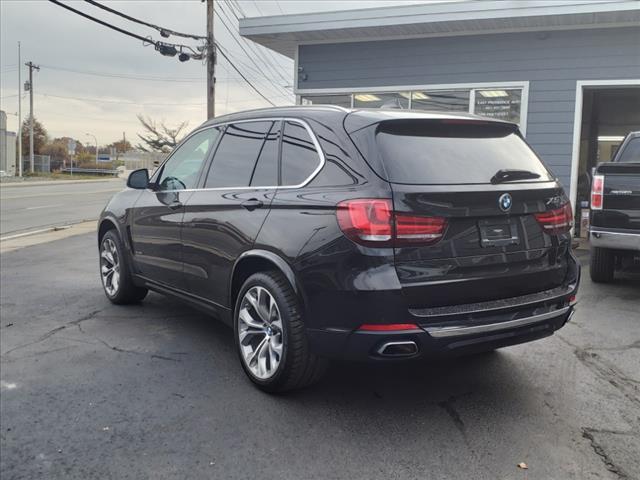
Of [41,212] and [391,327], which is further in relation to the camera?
[41,212]

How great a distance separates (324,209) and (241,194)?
92 cm

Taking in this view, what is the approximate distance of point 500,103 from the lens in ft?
37.3

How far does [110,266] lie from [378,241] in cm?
381


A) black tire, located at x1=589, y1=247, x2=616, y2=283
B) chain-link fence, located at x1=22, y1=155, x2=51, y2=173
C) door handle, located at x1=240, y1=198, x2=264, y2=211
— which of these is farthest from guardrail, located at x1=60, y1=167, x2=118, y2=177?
door handle, located at x1=240, y1=198, x2=264, y2=211

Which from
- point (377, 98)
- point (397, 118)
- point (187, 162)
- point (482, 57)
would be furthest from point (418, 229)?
point (377, 98)

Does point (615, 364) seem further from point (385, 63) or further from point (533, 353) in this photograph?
point (385, 63)

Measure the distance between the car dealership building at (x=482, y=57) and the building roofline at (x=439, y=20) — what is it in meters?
0.02

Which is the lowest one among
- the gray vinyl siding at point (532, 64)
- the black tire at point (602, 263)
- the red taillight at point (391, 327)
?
the black tire at point (602, 263)

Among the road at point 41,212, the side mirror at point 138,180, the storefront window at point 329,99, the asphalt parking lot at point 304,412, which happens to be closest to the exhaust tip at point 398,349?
the asphalt parking lot at point 304,412

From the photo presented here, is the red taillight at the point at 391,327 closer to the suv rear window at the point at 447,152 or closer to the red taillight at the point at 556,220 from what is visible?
the suv rear window at the point at 447,152

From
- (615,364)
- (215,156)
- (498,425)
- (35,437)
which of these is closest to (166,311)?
(215,156)

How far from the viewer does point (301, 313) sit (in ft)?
A: 10.9

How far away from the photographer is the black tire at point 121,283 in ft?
18.3

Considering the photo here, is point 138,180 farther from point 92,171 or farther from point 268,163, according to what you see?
point 92,171
